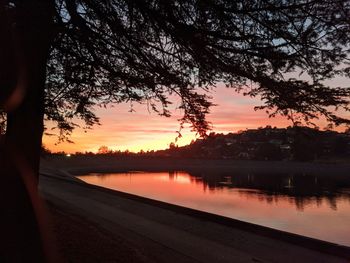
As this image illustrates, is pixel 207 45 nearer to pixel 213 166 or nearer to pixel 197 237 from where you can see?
pixel 197 237

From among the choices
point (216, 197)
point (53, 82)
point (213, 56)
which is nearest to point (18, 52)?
point (53, 82)

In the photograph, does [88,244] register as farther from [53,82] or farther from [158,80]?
[158,80]

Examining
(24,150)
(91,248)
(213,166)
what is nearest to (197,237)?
(91,248)

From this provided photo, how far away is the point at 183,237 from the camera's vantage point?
11875 mm

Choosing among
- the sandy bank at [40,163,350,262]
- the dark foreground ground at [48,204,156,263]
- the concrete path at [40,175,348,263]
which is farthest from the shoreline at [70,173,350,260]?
the dark foreground ground at [48,204,156,263]

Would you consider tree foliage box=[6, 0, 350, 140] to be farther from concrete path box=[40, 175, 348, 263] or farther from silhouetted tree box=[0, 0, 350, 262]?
concrete path box=[40, 175, 348, 263]

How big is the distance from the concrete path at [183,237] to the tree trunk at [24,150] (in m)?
3.59

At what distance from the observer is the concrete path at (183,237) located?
980cm

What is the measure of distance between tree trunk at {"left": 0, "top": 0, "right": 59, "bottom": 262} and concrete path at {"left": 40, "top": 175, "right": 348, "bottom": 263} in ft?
11.8

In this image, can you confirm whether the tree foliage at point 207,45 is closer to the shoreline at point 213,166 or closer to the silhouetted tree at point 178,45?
the silhouetted tree at point 178,45

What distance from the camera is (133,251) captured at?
8.89 metres

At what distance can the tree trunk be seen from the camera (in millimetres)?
5766

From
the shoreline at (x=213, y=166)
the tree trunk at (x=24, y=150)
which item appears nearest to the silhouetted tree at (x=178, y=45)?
the tree trunk at (x=24, y=150)

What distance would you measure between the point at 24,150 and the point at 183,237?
21.3ft
